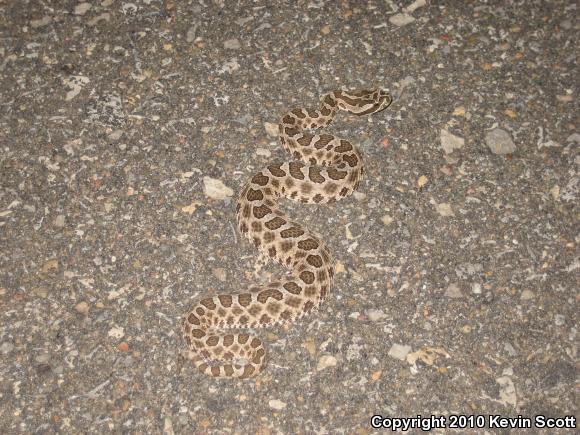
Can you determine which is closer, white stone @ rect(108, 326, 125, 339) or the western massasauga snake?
the western massasauga snake

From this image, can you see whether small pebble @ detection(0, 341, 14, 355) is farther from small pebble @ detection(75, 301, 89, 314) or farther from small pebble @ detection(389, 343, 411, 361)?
small pebble @ detection(389, 343, 411, 361)

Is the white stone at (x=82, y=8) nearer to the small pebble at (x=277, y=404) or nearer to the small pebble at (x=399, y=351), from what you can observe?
the small pebble at (x=277, y=404)

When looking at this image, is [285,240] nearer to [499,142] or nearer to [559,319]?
[559,319]

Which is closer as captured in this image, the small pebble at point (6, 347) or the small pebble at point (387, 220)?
the small pebble at point (6, 347)

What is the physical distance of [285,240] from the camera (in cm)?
706

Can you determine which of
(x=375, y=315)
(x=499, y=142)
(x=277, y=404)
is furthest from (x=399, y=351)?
(x=499, y=142)

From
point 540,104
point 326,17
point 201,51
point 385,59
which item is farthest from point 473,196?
point 201,51

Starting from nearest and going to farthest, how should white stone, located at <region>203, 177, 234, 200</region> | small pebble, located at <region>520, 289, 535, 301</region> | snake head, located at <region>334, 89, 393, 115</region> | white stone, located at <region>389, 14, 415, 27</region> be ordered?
small pebble, located at <region>520, 289, 535, 301</region>
white stone, located at <region>203, 177, 234, 200</region>
snake head, located at <region>334, 89, 393, 115</region>
white stone, located at <region>389, 14, 415, 27</region>

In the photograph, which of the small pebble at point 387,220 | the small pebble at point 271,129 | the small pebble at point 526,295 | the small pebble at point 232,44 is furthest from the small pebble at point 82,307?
the small pebble at point 526,295

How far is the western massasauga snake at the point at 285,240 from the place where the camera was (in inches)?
247

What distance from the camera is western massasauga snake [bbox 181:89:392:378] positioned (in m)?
6.27

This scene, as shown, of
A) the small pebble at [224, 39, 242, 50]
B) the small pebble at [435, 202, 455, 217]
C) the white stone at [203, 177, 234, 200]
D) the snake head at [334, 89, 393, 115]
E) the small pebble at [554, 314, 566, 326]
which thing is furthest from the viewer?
the small pebble at [224, 39, 242, 50]

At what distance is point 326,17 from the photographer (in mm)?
9219

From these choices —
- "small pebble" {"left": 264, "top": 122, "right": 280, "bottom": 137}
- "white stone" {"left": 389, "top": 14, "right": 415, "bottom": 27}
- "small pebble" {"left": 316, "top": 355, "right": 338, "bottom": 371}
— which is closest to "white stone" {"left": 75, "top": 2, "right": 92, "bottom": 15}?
"small pebble" {"left": 264, "top": 122, "right": 280, "bottom": 137}
